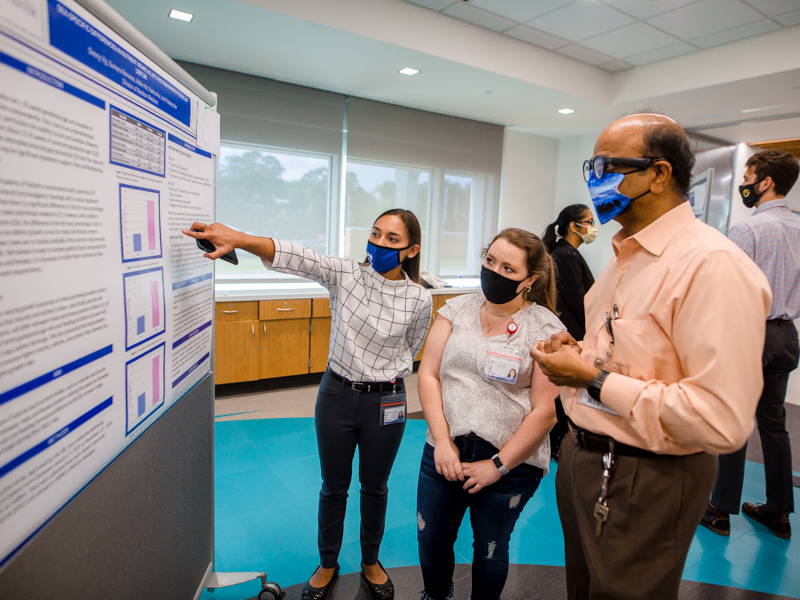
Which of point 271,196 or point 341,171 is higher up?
point 341,171

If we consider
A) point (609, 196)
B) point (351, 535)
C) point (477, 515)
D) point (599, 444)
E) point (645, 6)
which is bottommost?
point (351, 535)

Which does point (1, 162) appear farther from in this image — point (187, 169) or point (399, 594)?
point (399, 594)

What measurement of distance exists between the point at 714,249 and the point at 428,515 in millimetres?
1093

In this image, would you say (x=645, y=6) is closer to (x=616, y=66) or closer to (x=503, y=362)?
(x=616, y=66)

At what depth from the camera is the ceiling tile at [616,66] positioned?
15.0 ft

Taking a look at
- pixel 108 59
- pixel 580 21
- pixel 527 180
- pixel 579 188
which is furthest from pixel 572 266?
pixel 579 188

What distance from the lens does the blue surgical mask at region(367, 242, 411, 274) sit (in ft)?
5.74

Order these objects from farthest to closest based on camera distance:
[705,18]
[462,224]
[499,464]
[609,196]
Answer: [462,224]
[705,18]
[499,464]
[609,196]

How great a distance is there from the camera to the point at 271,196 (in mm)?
4438

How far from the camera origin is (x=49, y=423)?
825 mm

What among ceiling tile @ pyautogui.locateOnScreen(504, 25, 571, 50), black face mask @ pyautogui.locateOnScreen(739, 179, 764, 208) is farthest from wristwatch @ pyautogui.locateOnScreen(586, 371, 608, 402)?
ceiling tile @ pyautogui.locateOnScreen(504, 25, 571, 50)

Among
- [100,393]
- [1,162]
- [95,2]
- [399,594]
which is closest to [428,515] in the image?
[399,594]

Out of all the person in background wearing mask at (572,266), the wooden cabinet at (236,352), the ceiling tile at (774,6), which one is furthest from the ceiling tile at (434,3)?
the wooden cabinet at (236,352)

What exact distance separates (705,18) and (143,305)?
14.4 ft
